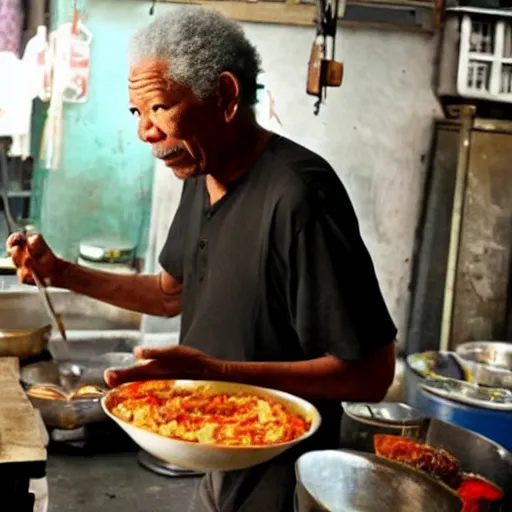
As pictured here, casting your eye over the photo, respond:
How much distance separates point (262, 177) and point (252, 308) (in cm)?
37

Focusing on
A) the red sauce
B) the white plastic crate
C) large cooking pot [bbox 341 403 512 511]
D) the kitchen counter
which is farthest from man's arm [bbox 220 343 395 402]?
the white plastic crate

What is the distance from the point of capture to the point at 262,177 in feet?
7.10

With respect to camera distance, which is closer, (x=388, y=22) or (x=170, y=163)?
(x=170, y=163)

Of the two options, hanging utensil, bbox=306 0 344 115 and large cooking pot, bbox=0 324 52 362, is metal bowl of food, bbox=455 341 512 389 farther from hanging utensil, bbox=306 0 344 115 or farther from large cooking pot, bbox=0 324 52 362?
large cooking pot, bbox=0 324 52 362

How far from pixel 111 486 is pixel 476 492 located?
1.98 metres

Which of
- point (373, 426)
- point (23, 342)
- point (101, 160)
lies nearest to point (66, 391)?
point (23, 342)

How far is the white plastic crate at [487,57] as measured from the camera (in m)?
5.05

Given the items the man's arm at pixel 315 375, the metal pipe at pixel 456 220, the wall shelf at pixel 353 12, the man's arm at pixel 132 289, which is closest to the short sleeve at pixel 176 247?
the man's arm at pixel 132 289

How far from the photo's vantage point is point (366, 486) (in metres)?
2.23

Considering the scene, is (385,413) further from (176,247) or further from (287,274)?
(287,274)

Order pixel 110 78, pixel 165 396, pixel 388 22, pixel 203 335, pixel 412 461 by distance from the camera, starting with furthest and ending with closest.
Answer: pixel 388 22 < pixel 110 78 < pixel 412 461 < pixel 203 335 < pixel 165 396

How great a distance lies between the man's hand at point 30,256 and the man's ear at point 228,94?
2.61 ft

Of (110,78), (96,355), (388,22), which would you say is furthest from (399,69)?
(96,355)

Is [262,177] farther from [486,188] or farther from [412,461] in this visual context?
[486,188]
